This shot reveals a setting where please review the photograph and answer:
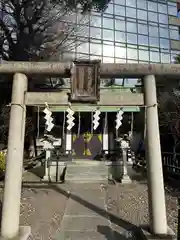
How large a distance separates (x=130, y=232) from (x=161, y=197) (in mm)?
1241

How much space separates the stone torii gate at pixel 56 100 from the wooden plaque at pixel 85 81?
19 centimetres

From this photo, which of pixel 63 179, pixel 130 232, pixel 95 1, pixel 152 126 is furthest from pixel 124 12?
pixel 130 232

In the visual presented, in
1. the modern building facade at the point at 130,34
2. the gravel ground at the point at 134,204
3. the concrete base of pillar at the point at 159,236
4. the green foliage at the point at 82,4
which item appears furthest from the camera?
the modern building facade at the point at 130,34

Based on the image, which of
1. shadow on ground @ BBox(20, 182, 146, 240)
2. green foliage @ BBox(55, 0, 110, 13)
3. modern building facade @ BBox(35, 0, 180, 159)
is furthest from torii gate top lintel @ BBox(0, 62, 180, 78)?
modern building facade @ BBox(35, 0, 180, 159)

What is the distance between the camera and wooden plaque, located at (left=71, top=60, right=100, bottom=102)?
14.8ft

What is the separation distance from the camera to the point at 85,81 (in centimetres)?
459

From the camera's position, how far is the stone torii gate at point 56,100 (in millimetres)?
4188

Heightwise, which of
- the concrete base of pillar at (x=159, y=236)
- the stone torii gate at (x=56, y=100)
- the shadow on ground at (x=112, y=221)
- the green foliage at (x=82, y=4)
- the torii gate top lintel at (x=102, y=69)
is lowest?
the shadow on ground at (x=112, y=221)

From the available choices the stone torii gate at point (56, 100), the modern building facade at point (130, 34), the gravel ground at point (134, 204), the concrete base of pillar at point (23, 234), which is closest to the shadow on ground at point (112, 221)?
the gravel ground at point (134, 204)

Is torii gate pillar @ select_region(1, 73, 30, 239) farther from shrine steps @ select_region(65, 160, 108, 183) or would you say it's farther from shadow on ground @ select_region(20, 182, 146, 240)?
shrine steps @ select_region(65, 160, 108, 183)

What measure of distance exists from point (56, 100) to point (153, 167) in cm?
262

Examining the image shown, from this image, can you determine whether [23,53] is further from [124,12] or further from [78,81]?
[124,12]

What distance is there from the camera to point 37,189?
8.16m

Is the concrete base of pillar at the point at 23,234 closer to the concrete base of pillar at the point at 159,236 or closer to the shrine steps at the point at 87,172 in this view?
the concrete base of pillar at the point at 159,236
